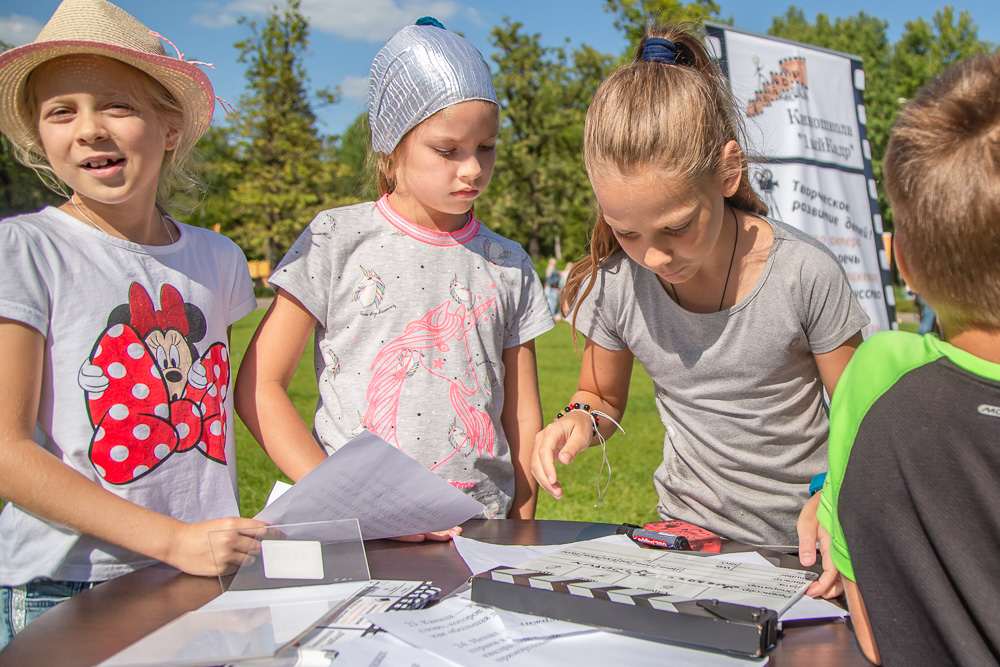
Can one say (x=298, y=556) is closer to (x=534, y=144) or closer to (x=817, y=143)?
(x=817, y=143)

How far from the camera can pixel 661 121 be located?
1.46m

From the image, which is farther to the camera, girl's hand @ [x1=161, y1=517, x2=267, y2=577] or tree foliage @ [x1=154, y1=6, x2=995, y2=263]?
tree foliage @ [x1=154, y1=6, x2=995, y2=263]

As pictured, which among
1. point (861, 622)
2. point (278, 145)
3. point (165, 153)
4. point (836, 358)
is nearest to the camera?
point (861, 622)

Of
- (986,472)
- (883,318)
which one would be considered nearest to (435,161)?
(986,472)

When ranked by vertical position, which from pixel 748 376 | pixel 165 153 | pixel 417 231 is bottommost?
pixel 748 376

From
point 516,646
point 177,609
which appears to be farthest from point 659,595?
point 177,609

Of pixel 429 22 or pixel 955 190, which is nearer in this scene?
pixel 955 190

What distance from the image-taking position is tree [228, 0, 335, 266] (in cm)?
2650

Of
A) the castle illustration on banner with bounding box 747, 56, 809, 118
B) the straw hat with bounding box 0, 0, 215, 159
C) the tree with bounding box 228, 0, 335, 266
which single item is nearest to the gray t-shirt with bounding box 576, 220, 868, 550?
the straw hat with bounding box 0, 0, 215, 159

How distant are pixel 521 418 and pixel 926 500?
120 centimetres

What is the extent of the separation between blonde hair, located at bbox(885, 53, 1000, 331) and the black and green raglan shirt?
6cm

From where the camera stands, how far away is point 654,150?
1436 mm

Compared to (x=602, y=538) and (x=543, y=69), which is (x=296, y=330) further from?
(x=543, y=69)

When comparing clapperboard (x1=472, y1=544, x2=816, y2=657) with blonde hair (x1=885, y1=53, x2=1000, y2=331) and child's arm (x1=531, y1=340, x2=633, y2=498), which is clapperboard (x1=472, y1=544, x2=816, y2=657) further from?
blonde hair (x1=885, y1=53, x2=1000, y2=331)
